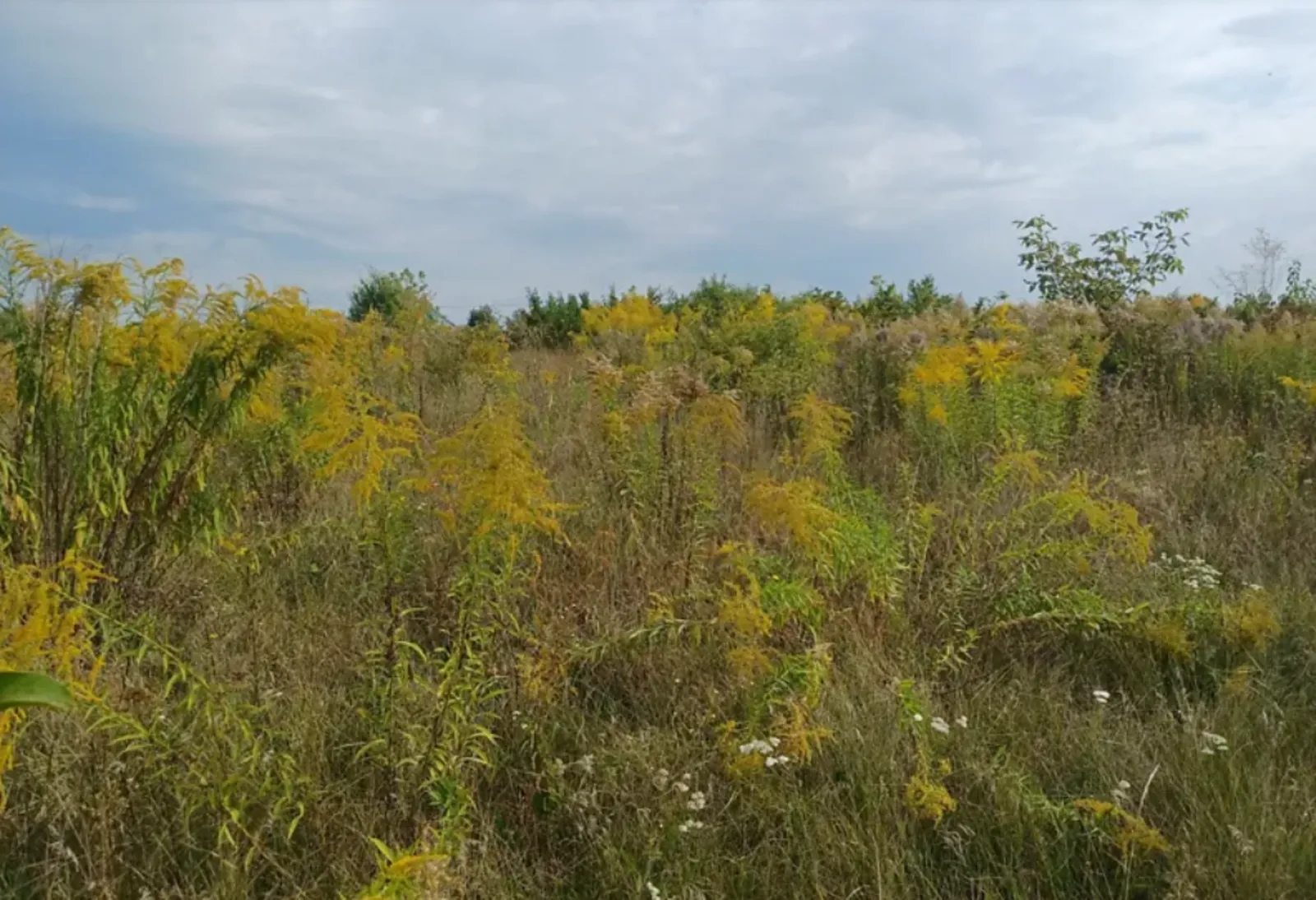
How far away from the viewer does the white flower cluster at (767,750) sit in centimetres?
244

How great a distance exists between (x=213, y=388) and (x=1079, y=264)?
25.7 ft

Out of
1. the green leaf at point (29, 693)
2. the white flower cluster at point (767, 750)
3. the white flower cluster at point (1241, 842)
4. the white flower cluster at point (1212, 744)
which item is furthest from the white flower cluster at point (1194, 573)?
the green leaf at point (29, 693)

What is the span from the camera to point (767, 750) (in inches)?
98.0

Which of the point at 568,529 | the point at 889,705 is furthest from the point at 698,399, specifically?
the point at 889,705

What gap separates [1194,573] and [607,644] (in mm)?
2165

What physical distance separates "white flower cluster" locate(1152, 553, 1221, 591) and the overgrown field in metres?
0.02

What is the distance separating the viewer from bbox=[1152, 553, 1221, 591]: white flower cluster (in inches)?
137

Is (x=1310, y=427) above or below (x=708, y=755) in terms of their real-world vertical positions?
above

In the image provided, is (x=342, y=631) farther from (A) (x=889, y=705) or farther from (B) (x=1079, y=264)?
(B) (x=1079, y=264)

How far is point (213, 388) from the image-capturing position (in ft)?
10.2

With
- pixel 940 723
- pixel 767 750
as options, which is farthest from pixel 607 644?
pixel 940 723

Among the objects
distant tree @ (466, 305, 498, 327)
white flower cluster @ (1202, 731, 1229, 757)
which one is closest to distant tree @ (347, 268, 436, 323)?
distant tree @ (466, 305, 498, 327)

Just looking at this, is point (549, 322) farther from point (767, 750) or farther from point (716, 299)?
point (767, 750)

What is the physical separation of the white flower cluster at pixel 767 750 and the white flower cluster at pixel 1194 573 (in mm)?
1757
